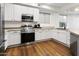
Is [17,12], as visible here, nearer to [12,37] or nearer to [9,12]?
[9,12]

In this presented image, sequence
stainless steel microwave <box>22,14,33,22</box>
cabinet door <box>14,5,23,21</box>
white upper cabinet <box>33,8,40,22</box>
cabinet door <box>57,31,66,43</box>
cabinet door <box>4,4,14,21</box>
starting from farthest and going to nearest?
stainless steel microwave <box>22,14,33,22</box> → white upper cabinet <box>33,8,40,22</box> → cabinet door <box>14,5,23,21</box> → cabinet door <box>4,4,14,21</box> → cabinet door <box>57,31,66,43</box>

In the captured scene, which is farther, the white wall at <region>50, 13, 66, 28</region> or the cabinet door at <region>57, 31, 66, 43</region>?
the cabinet door at <region>57, 31, 66, 43</region>

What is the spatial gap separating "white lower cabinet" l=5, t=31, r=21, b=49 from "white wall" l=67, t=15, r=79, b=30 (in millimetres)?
1798

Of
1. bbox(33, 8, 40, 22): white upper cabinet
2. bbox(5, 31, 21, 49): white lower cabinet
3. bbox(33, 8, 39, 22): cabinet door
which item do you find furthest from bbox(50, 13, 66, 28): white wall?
bbox(5, 31, 21, 49): white lower cabinet

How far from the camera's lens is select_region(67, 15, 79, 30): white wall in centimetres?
221

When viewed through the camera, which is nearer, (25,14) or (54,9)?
(54,9)

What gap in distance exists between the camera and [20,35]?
335cm

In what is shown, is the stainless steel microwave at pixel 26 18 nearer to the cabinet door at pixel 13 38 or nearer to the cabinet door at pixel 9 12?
the cabinet door at pixel 9 12

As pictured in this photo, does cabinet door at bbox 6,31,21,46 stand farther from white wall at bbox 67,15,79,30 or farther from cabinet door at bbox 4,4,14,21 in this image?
white wall at bbox 67,15,79,30

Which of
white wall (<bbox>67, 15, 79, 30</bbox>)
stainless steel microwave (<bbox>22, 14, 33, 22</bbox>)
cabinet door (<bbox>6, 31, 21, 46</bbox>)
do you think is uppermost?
stainless steel microwave (<bbox>22, 14, 33, 22</bbox>)

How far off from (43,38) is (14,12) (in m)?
1.46

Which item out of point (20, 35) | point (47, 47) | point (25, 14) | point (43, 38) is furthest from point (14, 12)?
point (47, 47)

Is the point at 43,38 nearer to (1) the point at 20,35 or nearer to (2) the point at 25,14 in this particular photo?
(1) the point at 20,35

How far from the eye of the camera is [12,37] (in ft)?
10.1
